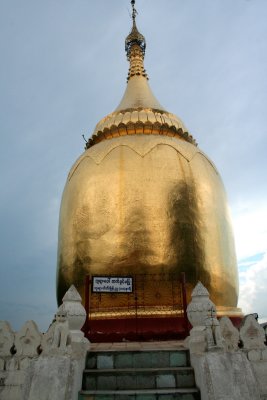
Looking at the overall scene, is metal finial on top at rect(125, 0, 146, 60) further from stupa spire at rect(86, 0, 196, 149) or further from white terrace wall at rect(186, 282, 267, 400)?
white terrace wall at rect(186, 282, 267, 400)

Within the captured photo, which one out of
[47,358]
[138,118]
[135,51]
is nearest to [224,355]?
[47,358]

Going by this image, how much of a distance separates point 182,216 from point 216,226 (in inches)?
46.2

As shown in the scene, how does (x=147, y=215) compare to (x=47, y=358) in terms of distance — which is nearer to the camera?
(x=47, y=358)

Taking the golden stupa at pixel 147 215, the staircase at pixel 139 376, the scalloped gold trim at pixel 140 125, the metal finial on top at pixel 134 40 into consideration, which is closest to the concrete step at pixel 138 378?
the staircase at pixel 139 376

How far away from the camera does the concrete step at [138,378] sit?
5406 millimetres

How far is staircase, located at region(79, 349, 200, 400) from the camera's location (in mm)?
5109

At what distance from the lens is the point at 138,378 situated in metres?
5.46

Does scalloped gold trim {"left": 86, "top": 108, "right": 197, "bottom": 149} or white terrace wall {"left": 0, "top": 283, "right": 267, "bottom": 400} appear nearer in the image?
white terrace wall {"left": 0, "top": 283, "right": 267, "bottom": 400}

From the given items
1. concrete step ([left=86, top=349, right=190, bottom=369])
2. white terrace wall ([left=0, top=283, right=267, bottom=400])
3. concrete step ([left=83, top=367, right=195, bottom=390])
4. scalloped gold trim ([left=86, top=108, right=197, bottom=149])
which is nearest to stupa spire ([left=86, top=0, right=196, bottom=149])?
scalloped gold trim ([left=86, top=108, right=197, bottom=149])

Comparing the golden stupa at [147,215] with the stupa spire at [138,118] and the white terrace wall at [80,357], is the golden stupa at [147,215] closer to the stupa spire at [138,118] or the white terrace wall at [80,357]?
the stupa spire at [138,118]

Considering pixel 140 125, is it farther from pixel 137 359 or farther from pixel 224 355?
pixel 224 355

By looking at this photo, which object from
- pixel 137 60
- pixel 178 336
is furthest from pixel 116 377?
pixel 137 60

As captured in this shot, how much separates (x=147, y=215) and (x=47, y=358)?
5.04m

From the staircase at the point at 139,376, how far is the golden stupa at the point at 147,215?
2.40m
